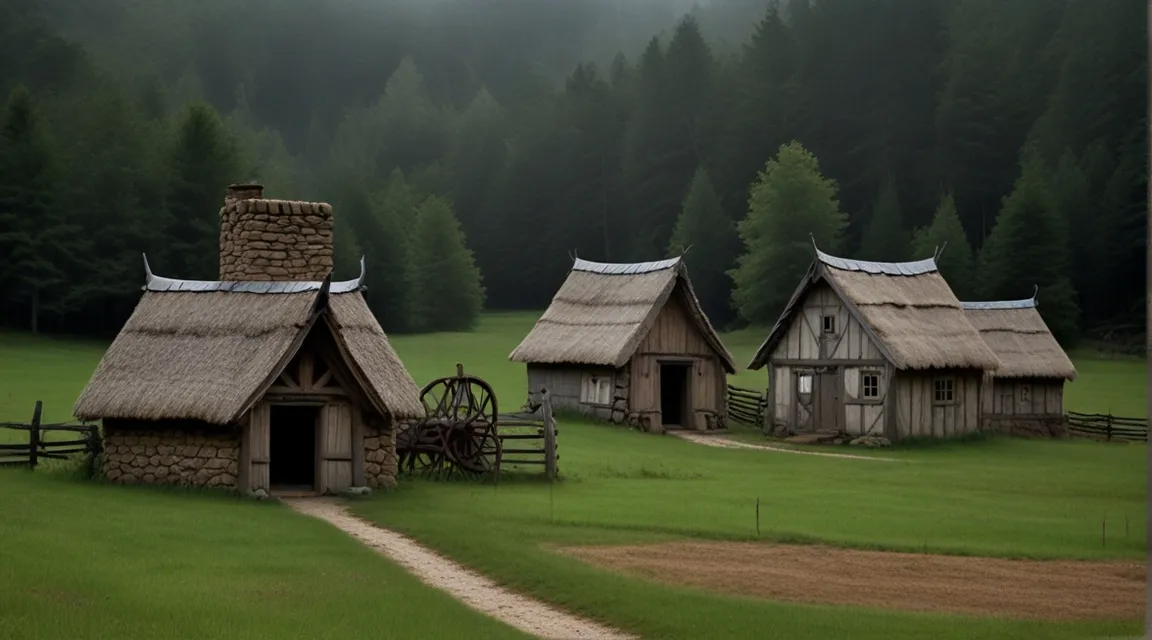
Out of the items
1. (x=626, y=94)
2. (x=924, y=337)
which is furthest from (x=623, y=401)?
(x=626, y=94)

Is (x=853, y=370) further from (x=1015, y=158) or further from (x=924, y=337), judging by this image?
(x=1015, y=158)

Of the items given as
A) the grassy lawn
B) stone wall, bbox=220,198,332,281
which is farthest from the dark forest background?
the grassy lawn

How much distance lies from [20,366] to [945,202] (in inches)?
2114

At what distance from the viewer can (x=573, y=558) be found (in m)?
19.7

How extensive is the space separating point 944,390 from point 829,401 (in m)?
3.57

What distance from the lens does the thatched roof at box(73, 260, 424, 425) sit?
25875mm

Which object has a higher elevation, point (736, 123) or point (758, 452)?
point (736, 123)

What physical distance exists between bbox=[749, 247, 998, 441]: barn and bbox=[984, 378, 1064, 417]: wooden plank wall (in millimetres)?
2662

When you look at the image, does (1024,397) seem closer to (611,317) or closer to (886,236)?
(611,317)

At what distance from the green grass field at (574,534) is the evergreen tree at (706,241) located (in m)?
55.7

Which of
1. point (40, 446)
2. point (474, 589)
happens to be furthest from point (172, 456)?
point (474, 589)

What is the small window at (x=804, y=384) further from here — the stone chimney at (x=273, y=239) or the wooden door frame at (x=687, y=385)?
the stone chimney at (x=273, y=239)

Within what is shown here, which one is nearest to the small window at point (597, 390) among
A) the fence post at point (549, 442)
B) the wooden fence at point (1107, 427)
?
the fence post at point (549, 442)

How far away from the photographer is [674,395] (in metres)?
49.5
